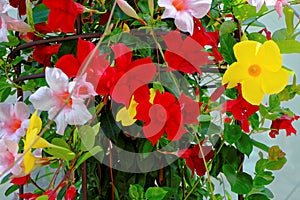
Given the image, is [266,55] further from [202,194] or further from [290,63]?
[290,63]

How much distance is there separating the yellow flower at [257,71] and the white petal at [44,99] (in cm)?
19

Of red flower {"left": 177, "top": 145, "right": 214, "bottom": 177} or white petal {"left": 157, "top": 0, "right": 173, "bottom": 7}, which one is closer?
white petal {"left": 157, "top": 0, "right": 173, "bottom": 7}

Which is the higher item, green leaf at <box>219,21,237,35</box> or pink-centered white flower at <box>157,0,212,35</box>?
pink-centered white flower at <box>157,0,212,35</box>

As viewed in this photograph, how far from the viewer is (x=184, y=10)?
511 mm

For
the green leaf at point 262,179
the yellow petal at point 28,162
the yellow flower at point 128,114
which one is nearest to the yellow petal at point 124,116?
the yellow flower at point 128,114

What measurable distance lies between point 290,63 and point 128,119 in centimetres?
100

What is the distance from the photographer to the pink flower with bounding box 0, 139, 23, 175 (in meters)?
0.53

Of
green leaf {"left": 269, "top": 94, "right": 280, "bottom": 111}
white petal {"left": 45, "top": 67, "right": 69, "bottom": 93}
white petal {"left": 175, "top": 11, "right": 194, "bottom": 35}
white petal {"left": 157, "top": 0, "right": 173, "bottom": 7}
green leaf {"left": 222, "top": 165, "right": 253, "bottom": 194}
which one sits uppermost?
white petal {"left": 157, "top": 0, "right": 173, "bottom": 7}

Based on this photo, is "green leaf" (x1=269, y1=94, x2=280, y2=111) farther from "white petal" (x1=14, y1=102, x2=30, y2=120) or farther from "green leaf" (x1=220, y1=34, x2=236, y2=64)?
"white petal" (x1=14, y1=102, x2=30, y2=120)

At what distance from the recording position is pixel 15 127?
1.94 ft

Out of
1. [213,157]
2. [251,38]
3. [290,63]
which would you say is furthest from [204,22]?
[290,63]

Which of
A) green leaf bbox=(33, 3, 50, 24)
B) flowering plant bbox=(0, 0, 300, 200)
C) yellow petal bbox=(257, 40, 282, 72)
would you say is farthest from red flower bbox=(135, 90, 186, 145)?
green leaf bbox=(33, 3, 50, 24)

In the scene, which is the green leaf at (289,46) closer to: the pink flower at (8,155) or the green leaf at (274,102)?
the green leaf at (274,102)

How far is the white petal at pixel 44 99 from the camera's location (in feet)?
1.67
